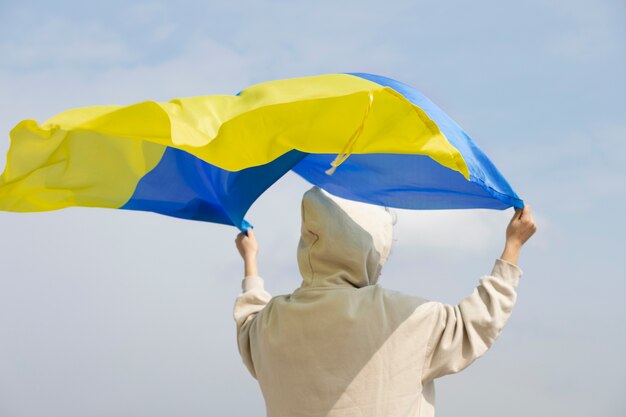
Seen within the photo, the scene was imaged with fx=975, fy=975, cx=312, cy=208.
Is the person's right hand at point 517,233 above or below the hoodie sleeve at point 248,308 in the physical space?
above

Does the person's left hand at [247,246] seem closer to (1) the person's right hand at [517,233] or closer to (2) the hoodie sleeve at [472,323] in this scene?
(2) the hoodie sleeve at [472,323]

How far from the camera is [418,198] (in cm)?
376

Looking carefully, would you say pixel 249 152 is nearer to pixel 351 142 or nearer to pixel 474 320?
pixel 351 142

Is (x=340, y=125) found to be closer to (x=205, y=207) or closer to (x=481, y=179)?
(x=481, y=179)

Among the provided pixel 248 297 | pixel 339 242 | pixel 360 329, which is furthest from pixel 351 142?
pixel 248 297

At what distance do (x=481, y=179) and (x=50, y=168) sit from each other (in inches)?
57.9

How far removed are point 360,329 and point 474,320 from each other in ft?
1.28

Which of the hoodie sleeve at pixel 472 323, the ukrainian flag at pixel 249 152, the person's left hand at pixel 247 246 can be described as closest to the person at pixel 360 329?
the hoodie sleeve at pixel 472 323

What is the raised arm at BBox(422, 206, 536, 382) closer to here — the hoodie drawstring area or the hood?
the hood

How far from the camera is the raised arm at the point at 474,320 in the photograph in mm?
3332

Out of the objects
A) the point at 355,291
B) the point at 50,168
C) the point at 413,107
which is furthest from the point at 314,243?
the point at 50,168

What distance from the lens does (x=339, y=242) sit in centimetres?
345

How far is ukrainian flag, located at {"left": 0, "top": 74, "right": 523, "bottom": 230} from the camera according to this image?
304cm

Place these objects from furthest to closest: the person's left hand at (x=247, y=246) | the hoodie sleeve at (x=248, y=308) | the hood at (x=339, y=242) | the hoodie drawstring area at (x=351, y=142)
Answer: the person's left hand at (x=247, y=246), the hoodie sleeve at (x=248, y=308), the hood at (x=339, y=242), the hoodie drawstring area at (x=351, y=142)
